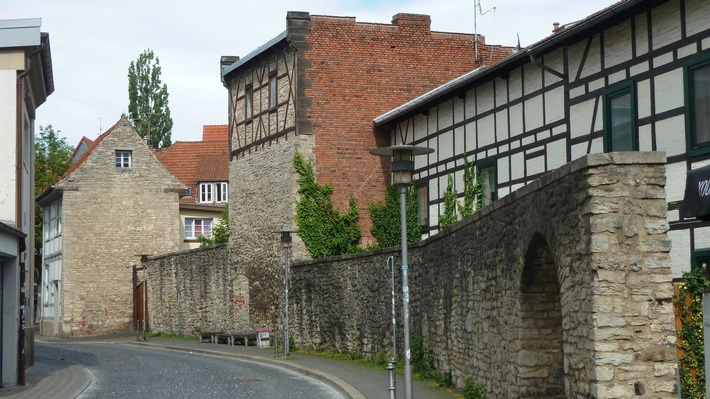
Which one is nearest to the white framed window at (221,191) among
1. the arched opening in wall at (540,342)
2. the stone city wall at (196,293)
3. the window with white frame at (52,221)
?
the window with white frame at (52,221)

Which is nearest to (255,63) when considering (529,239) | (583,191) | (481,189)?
(481,189)

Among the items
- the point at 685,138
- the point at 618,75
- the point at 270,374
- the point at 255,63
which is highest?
the point at 255,63

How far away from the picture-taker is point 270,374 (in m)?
23.8

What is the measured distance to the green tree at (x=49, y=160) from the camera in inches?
2409

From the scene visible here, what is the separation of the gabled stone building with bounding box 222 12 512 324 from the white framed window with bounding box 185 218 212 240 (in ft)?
70.4

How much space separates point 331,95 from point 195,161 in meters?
37.5

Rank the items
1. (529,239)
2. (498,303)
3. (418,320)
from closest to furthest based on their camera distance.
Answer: (529,239) < (498,303) < (418,320)

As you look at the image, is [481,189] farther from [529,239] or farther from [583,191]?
[583,191]

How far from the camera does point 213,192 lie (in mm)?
65188

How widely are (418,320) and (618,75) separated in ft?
20.7

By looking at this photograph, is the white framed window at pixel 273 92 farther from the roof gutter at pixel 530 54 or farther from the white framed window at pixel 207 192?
the white framed window at pixel 207 192

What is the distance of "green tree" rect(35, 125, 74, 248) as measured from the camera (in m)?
61.2

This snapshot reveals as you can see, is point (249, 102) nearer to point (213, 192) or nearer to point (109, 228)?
point (109, 228)

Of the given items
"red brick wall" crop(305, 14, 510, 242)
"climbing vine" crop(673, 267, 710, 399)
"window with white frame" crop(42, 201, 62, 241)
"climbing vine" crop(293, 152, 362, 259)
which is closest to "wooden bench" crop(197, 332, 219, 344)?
"climbing vine" crop(293, 152, 362, 259)
